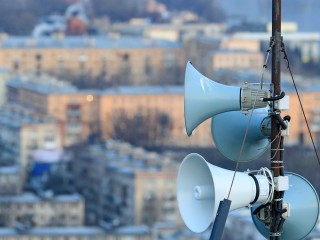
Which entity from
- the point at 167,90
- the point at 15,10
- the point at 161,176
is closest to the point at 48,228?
the point at 161,176

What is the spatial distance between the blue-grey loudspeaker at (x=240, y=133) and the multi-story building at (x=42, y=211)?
1914 centimetres

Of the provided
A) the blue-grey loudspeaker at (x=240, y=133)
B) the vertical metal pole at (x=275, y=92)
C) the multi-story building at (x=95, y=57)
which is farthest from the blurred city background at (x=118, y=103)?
the vertical metal pole at (x=275, y=92)

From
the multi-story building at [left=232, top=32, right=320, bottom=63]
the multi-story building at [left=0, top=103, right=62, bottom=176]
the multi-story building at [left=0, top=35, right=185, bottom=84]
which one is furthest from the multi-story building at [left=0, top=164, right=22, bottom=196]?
the multi-story building at [left=232, top=32, right=320, bottom=63]

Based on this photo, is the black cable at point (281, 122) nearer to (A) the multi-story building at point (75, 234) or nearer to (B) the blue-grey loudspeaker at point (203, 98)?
(B) the blue-grey loudspeaker at point (203, 98)

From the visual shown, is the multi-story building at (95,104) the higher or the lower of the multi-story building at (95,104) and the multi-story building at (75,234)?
the higher

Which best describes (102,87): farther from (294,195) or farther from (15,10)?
(294,195)

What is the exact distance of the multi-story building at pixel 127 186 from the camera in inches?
925

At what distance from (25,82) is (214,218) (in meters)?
33.0

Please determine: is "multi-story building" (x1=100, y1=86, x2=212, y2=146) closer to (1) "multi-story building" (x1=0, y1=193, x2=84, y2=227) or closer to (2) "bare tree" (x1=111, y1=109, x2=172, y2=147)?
A: (2) "bare tree" (x1=111, y1=109, x2=172, y2=147)

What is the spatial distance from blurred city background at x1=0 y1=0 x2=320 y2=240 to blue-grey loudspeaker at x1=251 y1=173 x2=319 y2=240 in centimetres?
964

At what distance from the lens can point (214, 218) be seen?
3031 millimetres

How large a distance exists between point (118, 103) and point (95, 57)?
7303 mm

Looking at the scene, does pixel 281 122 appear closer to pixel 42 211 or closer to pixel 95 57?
pixel 42 211

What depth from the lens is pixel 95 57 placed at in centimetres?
4006
